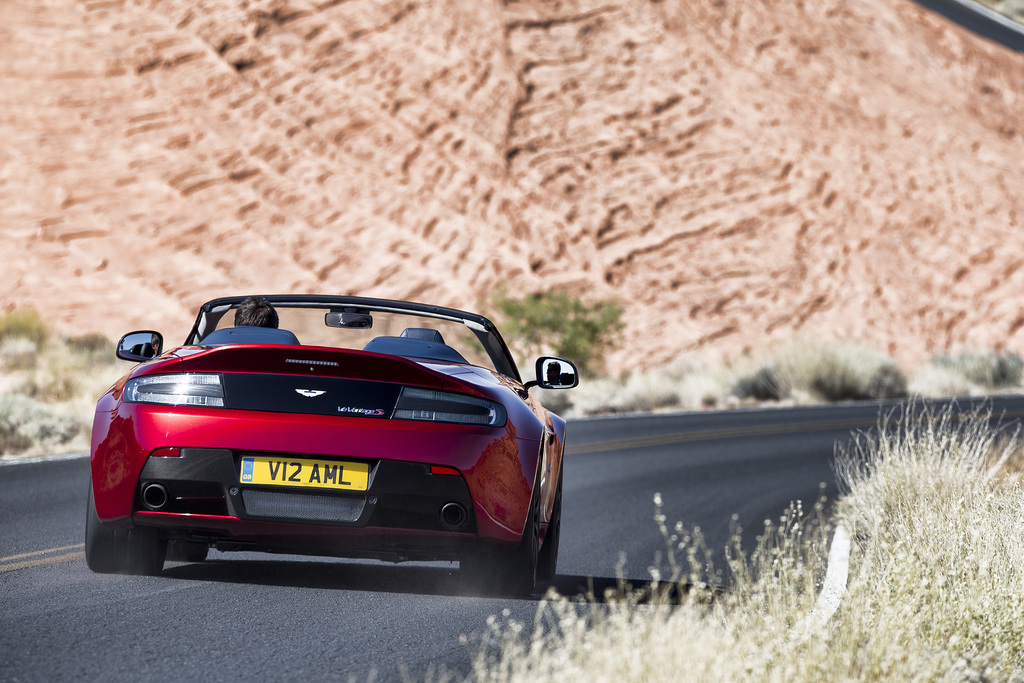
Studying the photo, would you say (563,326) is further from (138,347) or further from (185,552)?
(138,347)

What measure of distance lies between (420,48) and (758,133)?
12878 mm

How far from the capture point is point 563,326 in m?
33.0

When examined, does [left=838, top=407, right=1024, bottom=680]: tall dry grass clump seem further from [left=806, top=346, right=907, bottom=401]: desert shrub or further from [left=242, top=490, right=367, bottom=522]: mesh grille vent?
[left=806, top=346, right=907, bottom=401]: desert shrub

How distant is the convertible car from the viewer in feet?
18.3

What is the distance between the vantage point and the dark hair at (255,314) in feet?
23.2

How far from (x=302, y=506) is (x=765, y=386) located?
26534 millimetres

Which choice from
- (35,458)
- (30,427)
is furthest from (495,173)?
(35,458)

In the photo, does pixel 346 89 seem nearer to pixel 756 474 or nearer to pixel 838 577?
pixel 756 474

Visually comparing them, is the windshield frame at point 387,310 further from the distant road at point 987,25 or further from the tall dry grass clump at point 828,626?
the distant road at point 987,25

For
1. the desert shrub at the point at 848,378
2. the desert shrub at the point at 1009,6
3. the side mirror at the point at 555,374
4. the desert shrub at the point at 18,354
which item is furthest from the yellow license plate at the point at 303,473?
the desert shrub at the point at 1009,6

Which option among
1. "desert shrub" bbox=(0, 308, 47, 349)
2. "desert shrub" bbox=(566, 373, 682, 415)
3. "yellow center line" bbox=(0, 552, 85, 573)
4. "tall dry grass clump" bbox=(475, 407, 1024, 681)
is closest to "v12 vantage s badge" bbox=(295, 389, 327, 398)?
"tall dry grass clump" bbox=(475, 407, 1024, 681)

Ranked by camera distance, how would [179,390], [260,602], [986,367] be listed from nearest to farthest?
[179,390] < [260,602] < [986,367]

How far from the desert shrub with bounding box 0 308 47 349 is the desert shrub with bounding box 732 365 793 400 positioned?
17843 mm

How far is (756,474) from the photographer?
1384 cm
